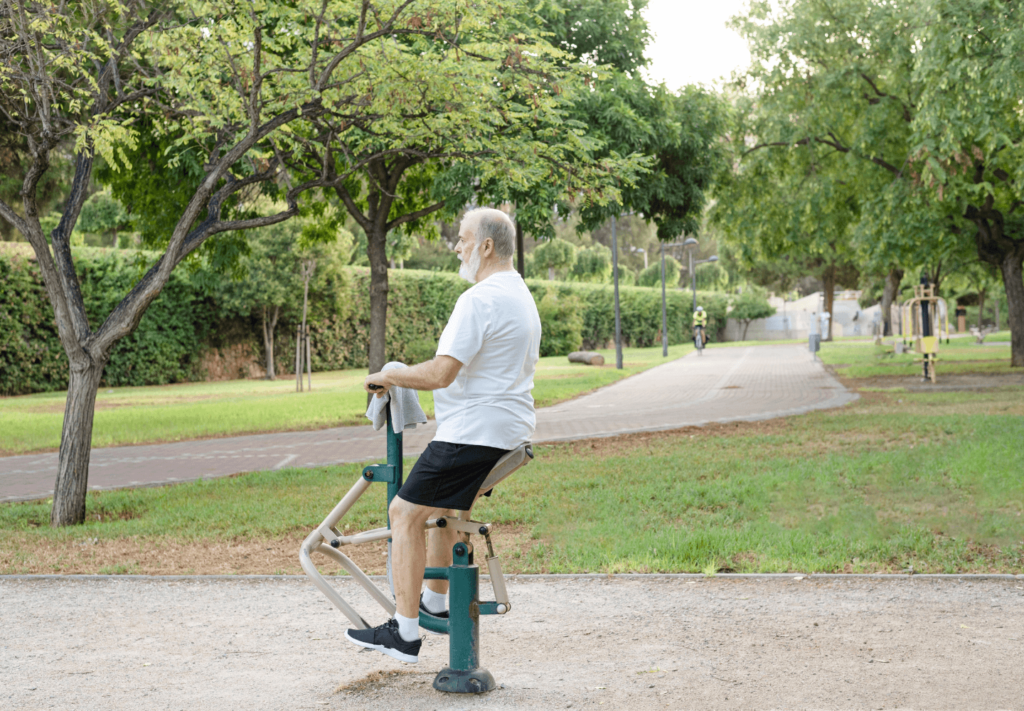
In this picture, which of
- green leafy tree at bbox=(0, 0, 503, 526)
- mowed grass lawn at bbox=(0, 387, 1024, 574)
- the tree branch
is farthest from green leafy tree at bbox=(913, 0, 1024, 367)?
green leafy tree at bbox=(0, 0, 503, 526)

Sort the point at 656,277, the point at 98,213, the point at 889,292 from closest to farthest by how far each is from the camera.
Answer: the point at 98,213 → the point at 889,292 → the point at 656,277

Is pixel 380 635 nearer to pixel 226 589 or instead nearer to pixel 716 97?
pixel 226 589

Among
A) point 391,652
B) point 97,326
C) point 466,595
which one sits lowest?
point 391,652

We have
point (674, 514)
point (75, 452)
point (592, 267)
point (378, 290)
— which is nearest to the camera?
point (674, 514)

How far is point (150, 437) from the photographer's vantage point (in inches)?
492

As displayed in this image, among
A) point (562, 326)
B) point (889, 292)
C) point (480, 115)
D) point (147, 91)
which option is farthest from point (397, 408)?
point (889, 292)

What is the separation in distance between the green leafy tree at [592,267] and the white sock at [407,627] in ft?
190

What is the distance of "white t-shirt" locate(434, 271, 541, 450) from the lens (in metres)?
3.34

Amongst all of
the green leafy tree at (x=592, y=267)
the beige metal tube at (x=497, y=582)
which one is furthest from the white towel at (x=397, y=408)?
the green leafy tree at (x=592, y=267)

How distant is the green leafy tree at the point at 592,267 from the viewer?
61250mm

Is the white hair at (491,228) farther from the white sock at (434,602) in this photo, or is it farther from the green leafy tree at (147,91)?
the green leafy tree at (147,91)

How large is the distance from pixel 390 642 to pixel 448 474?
71 cm

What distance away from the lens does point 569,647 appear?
4.05 m

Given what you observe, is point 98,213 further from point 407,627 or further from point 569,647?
point 407,627
